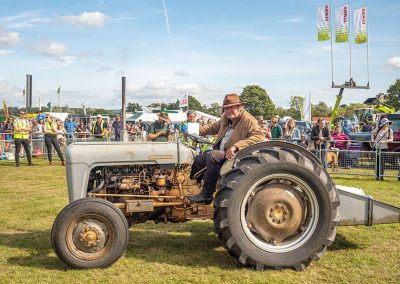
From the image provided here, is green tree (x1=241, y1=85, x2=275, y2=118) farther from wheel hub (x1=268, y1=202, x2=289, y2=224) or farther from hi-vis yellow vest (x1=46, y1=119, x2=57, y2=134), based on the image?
wheel hub (x1=268, y1=202, x2=289, y2=224)

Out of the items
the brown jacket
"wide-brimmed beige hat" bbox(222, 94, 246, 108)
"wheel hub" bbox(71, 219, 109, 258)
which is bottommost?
A: "wheel hub" bbox(71, 219, 109, 258)

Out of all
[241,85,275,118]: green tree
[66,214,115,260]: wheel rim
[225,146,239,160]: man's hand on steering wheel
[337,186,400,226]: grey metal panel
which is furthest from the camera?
[241,85,275,118]: green tree

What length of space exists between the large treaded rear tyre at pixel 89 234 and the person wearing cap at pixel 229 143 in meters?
0.94

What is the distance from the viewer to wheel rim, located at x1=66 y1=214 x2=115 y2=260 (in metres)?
4.32

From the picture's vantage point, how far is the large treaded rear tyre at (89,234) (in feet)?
14.0

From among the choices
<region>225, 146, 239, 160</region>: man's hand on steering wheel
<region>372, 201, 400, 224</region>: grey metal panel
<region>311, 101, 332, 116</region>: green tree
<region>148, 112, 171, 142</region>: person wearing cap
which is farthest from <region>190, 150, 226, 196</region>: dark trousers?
<region>311, 101, 332, 116</region>: green tree

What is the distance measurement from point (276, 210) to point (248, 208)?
0.93 ft

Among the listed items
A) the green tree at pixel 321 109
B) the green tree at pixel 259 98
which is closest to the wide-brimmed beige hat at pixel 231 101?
the green tree at pixel 259 98

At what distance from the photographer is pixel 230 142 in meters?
4.91

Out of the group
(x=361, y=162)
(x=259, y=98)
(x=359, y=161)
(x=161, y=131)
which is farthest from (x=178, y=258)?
(x=259, y=98)

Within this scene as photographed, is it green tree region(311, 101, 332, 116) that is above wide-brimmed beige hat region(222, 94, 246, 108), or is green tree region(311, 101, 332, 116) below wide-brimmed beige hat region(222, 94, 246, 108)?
above

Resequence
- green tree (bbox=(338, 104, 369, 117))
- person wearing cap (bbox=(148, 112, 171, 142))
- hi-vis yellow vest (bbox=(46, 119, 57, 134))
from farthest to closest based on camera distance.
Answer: green tree (bbox=(338, 104, 369, 117)) < hi-vis yellow vest (bbox=(46, 119, 57, 134)) < person wearing cap (bbox=(148, 112, 171, 142))

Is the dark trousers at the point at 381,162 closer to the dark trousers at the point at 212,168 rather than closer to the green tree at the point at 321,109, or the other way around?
the dark trousers at the point at 212,168

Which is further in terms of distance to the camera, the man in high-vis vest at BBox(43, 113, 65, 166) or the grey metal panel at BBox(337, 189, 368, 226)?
the man in high-vis vest at BBox(43, 113, 65, 166)
